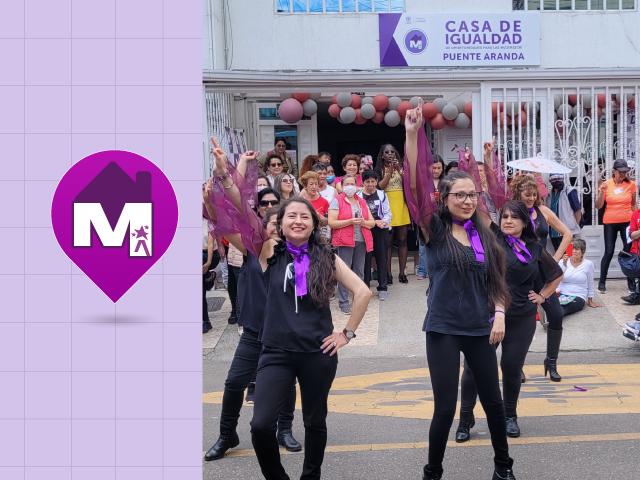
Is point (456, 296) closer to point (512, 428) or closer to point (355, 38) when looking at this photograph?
point (512, 428)

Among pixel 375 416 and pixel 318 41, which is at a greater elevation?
pixel 318 41

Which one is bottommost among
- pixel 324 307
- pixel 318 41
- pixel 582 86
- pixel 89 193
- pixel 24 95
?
pixel 324 307

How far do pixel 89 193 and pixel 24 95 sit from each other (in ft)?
1.23

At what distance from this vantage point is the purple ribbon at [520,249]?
19.2ft

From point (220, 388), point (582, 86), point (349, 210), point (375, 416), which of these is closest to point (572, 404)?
point (375, 416)

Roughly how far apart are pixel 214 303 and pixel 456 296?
22.4 feet

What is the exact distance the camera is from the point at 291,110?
47.1ft

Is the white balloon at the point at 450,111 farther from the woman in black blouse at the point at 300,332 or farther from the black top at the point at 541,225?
the woman in black blouse at the point at 300,332

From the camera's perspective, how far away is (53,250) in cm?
275

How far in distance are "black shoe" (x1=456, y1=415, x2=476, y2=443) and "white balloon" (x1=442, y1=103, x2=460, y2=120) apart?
8858 millimetres

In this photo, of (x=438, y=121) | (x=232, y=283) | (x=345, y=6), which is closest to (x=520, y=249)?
(x=232, y=283)

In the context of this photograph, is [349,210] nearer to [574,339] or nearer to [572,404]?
[574,339]

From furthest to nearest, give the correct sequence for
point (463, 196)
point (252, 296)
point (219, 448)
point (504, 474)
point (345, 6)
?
point (345, 6) → point (219, 448) → point (252, 296) → point (504, 474) → point (463, 196)

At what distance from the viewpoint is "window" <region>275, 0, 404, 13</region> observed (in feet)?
49.9
